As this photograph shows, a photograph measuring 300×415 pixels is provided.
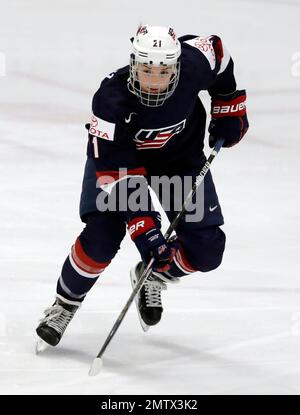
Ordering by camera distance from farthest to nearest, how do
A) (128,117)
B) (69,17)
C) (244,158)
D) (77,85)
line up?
(69,17)
(77,85)
(244,158)
(128,117)

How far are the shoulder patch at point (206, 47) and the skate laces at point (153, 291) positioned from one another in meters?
0.90

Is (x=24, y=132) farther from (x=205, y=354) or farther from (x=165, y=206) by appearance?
(x=205, y=354)

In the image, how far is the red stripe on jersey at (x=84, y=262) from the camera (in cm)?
432

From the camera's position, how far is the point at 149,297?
15.3 ft

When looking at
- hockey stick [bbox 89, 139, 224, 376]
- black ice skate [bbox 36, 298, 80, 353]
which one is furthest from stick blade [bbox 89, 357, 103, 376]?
black ice skate [bbox 36, 298, 80, 353]

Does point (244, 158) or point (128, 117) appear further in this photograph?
point (244, 158)

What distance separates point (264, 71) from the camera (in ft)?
24.5

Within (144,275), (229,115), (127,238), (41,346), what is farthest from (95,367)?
(127,238)

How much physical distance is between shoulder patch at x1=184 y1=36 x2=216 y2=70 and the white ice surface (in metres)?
1.04

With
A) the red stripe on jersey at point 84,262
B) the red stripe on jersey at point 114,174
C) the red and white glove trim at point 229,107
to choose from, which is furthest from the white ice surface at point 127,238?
the red and white glove trim at point 229,107

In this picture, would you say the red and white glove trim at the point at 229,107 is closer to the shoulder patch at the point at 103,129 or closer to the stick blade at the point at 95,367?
the shoulder patch at the point at 103,129

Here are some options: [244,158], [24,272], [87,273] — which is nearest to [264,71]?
[244,158]

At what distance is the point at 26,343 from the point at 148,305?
52cm

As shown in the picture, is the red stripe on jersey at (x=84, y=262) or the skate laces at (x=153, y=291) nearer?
the red stripe on jersey at (x=84, y=262)
